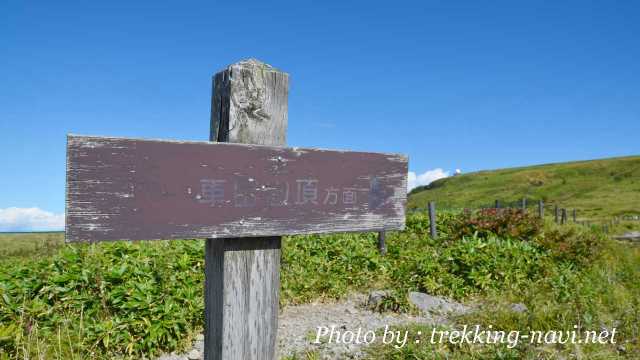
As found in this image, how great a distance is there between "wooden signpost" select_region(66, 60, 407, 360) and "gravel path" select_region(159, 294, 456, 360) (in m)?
2.15

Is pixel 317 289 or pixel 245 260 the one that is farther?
pixel 317 289

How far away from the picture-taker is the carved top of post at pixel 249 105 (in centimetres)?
280

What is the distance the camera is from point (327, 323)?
6383 mm

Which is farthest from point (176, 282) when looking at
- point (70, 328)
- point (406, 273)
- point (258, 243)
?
point (406, 273)

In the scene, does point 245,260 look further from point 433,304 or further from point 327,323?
point 433,304

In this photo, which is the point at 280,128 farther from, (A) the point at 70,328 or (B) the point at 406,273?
(B) the point at 406,273

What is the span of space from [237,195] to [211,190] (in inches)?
A: 5.9

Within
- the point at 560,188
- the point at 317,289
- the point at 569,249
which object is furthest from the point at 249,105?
A: the point at 560,188

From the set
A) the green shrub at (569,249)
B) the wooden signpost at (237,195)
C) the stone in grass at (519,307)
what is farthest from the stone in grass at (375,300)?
the green shrub at (569,249)

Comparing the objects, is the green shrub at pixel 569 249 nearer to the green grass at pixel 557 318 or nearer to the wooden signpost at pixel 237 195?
the green grass at pixel 557 318

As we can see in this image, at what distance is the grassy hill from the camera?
4347cm

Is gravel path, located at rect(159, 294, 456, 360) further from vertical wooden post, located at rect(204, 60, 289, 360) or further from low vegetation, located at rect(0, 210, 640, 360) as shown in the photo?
vertical wooden post, located at rect(204, 60, 289, 360)

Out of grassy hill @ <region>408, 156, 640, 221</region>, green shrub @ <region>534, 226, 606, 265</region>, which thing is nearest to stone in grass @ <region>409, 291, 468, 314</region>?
green shrub @ <region>534, 226, 606, 265</region>

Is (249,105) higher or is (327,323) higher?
(249,105)
